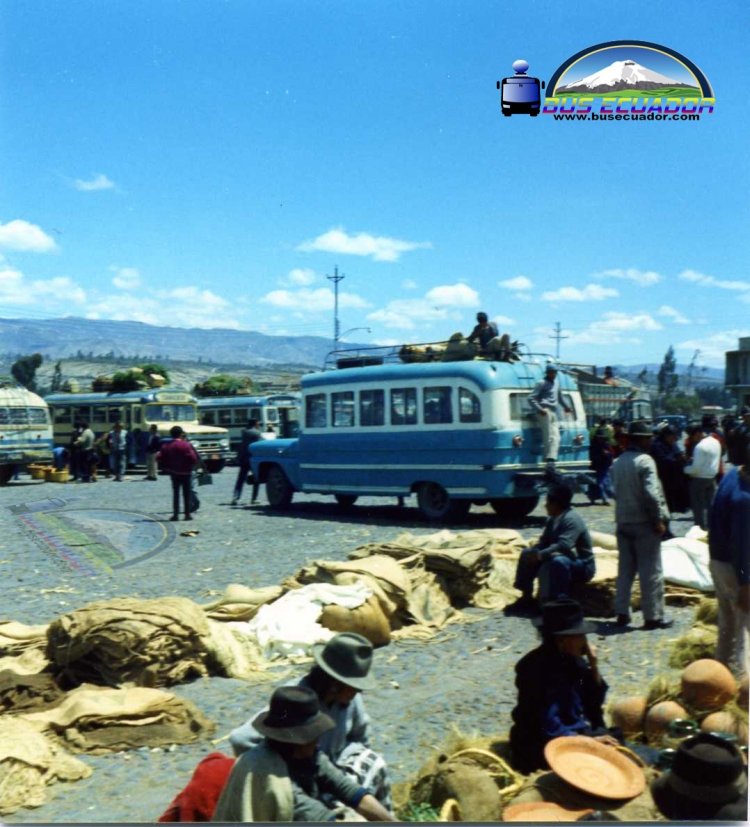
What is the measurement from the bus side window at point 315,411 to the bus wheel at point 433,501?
4.45 ft

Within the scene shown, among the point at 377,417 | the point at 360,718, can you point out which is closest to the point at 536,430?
the point at 377,417

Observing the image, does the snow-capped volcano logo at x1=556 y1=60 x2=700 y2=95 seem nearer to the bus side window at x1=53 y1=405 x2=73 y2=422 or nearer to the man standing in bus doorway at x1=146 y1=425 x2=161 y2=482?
the man standing in bus doorway at x1=146 y1=425 x2=161 y2=482

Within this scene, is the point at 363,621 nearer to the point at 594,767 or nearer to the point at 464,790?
the point at 464,790

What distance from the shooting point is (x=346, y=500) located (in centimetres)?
1103

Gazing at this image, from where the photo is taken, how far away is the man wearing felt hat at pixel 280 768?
3559 millimetres

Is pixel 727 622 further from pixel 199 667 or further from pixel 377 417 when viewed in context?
pixel 377 417

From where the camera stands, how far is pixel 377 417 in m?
10.7

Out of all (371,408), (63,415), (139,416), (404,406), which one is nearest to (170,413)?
(139,416)

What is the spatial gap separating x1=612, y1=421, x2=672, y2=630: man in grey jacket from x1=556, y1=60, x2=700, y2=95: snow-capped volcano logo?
2590 millimetres

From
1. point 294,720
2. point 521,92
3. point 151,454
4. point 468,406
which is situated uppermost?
point 521,92

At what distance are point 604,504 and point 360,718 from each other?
4858mm

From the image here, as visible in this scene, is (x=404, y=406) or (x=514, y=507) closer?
(x=514, y=507)

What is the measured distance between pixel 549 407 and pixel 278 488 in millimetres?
3559

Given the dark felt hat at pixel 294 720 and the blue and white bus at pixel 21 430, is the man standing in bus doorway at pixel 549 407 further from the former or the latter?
the dark felt hat at pixel 294 720
